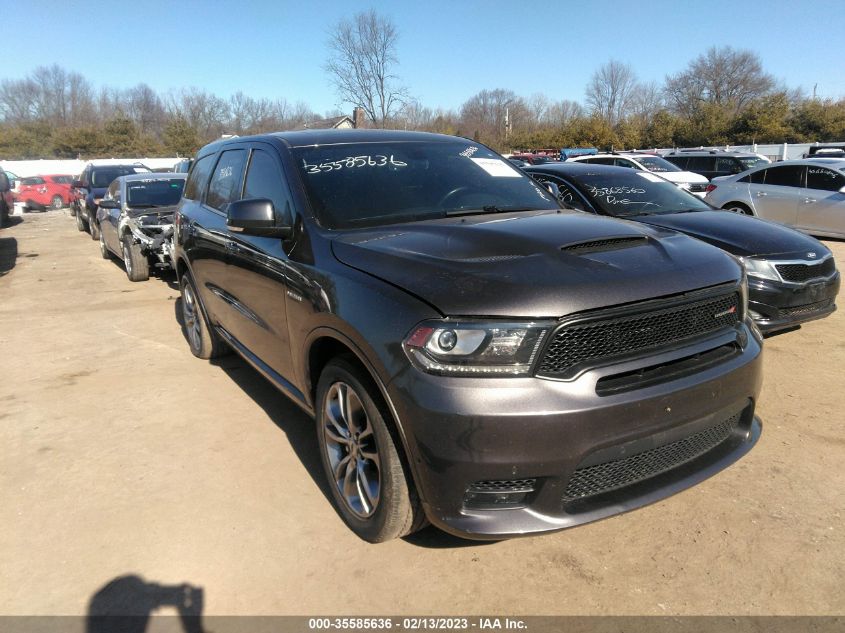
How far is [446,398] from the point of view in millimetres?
2084

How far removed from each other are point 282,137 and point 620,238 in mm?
2140

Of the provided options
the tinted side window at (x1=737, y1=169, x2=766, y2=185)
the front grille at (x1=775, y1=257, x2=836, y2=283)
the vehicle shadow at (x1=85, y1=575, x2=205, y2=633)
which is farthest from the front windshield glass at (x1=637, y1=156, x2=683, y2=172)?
the vehicle shadow at (x1=85, y1=575, x2=205, y2=633)

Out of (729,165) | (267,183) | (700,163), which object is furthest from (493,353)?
(700,163)

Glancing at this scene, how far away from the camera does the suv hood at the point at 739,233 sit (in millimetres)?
5070

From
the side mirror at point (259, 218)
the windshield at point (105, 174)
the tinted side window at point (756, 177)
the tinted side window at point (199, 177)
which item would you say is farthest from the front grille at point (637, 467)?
the windshield at point (105, 174)

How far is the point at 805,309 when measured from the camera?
201 inches

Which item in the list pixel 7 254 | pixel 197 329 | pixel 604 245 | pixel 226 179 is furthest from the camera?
pixel 7 254

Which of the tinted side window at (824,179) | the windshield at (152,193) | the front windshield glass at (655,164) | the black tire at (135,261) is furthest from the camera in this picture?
the front windshield glass at (655,164)

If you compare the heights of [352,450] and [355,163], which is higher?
[355,163]

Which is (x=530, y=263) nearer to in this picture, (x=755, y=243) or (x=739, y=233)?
(x=755, y=243)

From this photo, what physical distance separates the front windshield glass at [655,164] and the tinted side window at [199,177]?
13.4 meters

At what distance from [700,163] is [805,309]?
14960 millimetres

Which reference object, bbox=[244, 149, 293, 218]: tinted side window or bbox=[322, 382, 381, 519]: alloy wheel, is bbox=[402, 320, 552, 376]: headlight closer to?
bbox=[322, 382, 381, 519]: alloy wheel

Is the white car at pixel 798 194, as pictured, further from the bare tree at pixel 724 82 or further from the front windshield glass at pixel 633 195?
the bare tree at pixel 724 82
